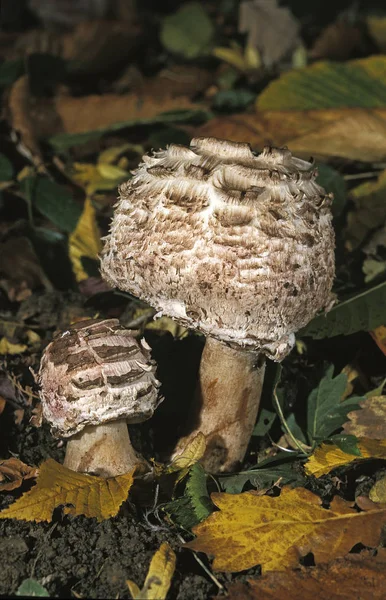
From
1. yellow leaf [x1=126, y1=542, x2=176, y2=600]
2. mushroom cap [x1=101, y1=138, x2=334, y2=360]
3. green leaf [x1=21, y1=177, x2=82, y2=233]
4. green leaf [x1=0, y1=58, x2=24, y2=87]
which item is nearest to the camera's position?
yellow leaf [x1=126, y1=542, x2=176, y2=600]

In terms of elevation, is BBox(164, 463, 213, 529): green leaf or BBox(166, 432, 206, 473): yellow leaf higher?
BBox(166, 432, 206, 473): yellow leaf

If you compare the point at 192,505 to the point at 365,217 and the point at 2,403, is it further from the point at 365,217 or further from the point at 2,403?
the point at 365,217

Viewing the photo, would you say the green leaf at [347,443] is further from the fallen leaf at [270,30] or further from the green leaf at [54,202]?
the fallen leaf at [270,30]

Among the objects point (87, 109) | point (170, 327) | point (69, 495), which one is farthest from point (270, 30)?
point (69, 495)

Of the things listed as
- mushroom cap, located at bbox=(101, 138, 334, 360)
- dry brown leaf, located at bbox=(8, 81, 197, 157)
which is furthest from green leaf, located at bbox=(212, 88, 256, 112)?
mushroom cap, located at bbox=(101, 138, 334, 360)

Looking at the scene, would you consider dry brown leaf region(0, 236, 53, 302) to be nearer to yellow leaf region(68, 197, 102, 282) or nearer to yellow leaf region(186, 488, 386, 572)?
yellow leaf region(68, 197, 102, 282)

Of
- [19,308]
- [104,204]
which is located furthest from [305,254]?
Result: [104,204]
